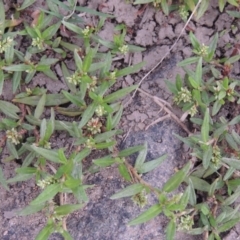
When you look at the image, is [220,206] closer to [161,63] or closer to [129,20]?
[161,63]

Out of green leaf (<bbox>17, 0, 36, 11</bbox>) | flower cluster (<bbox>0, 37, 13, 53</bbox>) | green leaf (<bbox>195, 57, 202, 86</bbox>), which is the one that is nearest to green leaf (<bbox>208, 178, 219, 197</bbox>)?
green leaf (<bbox>195, 57, 202, 86</bbox>)

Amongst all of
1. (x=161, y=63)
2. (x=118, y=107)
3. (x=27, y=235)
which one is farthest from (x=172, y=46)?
(x=27, y=235)

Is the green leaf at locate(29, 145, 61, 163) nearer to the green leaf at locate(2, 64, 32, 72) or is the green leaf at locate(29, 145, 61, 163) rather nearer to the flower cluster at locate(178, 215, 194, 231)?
the green leaf at locate(2, 64, 32, 72)

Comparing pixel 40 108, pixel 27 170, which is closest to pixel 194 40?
pixel 40 108

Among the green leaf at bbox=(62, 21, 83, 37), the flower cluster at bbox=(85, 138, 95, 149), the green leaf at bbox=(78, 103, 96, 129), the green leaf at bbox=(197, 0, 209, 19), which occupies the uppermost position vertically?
the green leaf at bbox=(197, 0, 209, 19)

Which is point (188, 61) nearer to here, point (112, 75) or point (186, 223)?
point (112, 75)

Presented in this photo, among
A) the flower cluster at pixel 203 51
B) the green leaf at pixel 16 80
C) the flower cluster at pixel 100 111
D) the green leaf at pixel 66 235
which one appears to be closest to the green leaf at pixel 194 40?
the flower cluster at pixel 203 51
